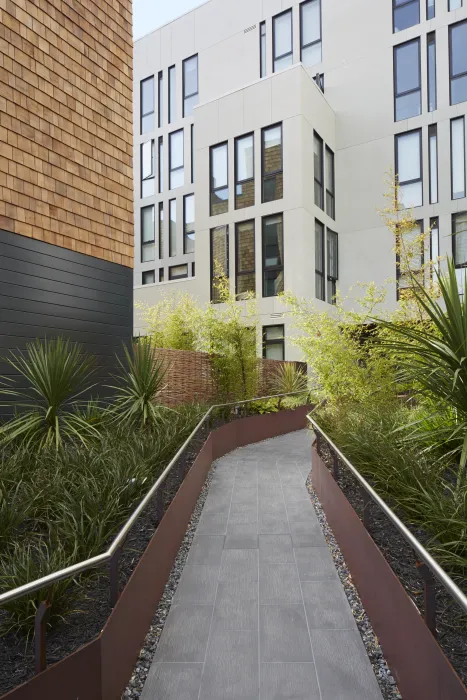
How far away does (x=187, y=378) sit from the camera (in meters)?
10.0

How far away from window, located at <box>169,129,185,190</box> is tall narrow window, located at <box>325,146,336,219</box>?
657cm

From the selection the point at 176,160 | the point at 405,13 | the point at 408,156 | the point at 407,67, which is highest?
the point at 405,13

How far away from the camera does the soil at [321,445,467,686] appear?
2.29m

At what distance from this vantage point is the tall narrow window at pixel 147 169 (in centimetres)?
2258

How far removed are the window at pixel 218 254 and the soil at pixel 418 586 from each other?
42.0 feet

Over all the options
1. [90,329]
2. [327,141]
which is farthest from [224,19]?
[90,329]

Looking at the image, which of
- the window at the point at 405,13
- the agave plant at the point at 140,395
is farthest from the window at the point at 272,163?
the agave plant at the point at 140,395

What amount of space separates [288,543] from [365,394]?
3.12m

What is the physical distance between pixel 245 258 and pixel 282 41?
8345 mm

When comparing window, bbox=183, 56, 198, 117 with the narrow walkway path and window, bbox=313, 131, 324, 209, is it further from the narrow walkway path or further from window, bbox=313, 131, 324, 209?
the narrow walkway path

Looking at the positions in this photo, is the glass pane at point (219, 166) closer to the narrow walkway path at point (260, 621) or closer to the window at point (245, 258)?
the window at point (245, 258)

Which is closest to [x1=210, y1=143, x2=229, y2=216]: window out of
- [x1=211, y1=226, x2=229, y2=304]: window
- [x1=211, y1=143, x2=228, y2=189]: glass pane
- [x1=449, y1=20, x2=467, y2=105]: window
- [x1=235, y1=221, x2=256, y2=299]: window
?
[x1=211, y1=143, x2=228, y2=189]: glass pane

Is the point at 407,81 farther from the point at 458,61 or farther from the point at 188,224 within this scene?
the point at 188,224

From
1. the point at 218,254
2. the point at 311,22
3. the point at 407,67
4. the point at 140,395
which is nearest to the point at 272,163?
the point at 218,254
